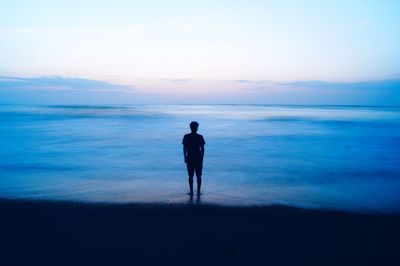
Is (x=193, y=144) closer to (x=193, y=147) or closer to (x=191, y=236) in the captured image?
(x=193, y=147)

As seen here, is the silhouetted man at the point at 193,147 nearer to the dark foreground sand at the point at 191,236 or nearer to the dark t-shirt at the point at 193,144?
the dark t-shirt at the point at 193,144

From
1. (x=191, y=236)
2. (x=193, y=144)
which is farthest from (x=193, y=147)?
(x=191, y=236)

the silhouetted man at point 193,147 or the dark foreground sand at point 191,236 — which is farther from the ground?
the silhouetted man at point 193,147

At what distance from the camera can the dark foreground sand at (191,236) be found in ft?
12.9

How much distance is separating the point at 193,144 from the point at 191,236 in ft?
7.42

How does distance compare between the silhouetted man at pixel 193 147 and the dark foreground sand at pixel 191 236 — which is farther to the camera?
the silhouetted man at pixel 193 147

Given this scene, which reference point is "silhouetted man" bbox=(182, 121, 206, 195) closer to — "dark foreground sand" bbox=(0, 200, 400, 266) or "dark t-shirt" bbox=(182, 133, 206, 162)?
"dark t-shirt" bbox=(182, 133, 206, 162)

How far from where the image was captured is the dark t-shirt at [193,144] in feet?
21.0

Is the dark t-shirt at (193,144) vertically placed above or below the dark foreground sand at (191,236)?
above

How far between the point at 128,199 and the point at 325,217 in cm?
388

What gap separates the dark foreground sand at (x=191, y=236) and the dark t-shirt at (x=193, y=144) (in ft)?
3.67

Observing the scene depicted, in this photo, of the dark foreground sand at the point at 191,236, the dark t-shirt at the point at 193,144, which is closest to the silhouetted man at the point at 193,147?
the dark t-shirt at the point at 193,144

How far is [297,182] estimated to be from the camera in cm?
901

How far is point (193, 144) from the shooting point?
21.0ft
